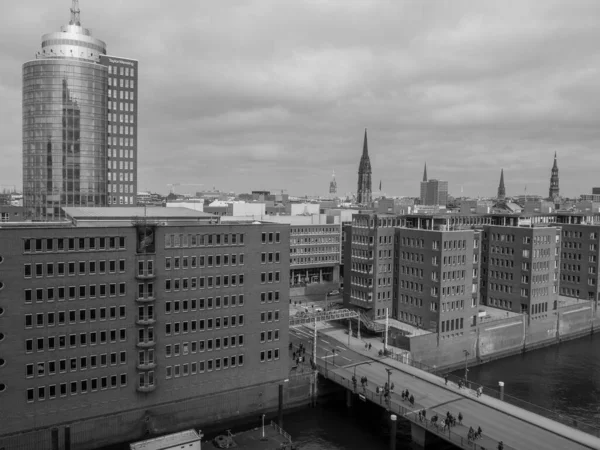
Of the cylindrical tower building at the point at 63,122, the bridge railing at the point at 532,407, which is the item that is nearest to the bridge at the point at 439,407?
the bridge railing at the point at 532,407

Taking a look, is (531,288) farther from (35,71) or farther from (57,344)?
(35,71)

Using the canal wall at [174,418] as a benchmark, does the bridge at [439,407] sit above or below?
above

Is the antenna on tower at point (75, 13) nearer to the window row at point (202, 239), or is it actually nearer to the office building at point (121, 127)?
the office building at point (121, 127)

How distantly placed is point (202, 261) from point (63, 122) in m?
80.0

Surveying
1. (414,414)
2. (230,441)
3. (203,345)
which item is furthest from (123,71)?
(414,414)

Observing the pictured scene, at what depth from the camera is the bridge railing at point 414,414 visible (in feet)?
205

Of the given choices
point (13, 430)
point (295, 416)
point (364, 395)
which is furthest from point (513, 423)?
point (13, 430)

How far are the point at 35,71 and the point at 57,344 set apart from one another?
92.5 metres

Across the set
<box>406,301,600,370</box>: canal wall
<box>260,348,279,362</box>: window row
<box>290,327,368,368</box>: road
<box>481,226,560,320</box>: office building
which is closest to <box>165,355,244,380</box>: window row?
<box>260,348,279,362</box>: window row

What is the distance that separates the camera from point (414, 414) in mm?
70438

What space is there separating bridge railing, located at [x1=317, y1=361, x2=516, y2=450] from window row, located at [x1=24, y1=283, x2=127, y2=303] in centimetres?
3450

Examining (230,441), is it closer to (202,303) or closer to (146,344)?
(146,344)

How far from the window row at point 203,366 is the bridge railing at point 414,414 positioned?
15084mm

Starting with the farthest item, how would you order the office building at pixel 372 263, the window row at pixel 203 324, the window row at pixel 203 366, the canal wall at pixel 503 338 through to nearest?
the office building at pixel 372 263, the canal wall at pixel 503 338, the window row at pixel 203 366, the window row at pixel 203 324
